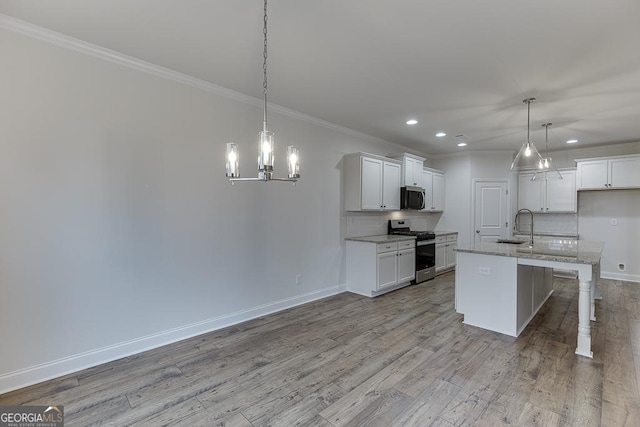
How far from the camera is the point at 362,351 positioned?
284 cm

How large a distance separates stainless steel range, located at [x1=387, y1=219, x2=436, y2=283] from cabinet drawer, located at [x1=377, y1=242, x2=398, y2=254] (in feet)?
2.31

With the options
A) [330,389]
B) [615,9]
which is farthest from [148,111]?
[615,9]

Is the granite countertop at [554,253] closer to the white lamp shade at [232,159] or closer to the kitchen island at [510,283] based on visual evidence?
the kitchen island at [510,283]

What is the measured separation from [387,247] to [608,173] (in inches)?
179

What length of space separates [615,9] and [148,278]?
4.25 metres

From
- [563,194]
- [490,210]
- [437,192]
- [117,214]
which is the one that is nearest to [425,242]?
[437,192]

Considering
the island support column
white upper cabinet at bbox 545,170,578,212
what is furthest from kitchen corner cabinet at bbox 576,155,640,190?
the island support column

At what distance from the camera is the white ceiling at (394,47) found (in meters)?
2.02

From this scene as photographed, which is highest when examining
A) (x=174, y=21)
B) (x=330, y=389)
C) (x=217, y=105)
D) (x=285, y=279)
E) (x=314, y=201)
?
(x=174, y=21)

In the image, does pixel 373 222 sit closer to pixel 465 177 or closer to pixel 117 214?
pixel 465 177

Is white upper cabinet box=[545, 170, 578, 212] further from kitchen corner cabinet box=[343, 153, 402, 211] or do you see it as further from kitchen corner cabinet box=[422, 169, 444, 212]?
kitchen corner cabinet box=[343, 153, 402, 211]

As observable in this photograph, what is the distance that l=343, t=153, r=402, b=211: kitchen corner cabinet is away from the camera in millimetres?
4711

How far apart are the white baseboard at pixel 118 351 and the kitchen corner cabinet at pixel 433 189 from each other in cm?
391

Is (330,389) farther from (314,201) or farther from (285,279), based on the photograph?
(314,201)
